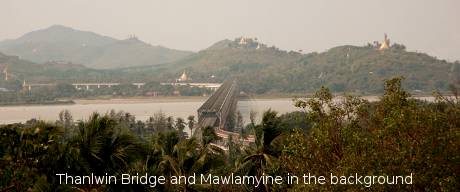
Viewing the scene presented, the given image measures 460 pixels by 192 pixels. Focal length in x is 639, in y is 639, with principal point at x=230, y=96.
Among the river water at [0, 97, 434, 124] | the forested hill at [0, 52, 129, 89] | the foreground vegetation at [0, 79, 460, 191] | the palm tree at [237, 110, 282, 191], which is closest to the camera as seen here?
the foreground vegetation at [0, 79, 460, 191]

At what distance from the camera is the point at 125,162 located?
852 centimetres

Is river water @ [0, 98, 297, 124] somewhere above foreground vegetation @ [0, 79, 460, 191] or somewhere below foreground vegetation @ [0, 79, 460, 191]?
below

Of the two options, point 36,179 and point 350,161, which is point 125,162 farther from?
point 350,161

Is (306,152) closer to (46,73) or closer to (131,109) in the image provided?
(131,109)

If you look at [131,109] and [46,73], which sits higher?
[46,73]

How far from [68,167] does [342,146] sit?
13.1 feet

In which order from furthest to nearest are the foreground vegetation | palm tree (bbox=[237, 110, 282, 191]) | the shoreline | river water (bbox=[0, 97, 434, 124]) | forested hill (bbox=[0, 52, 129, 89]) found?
forested hill (bbox=[0, 52, 129, 89]) < the shoreline < river water (bbox=[0, 97, 434, 124]) < palm tree (bbox=[237, 110, 282, 191]) < the foreground vegetation

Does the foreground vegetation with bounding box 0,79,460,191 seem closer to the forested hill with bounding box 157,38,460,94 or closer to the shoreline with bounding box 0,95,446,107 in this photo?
the shoreline with bounding box 0,95,446,107

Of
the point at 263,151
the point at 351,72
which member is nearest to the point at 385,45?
the point at 351,72

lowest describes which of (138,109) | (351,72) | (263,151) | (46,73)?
(138,109)

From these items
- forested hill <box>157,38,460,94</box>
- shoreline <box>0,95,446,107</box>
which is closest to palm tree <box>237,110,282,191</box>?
shoreline <box>0,95,446,107</box>

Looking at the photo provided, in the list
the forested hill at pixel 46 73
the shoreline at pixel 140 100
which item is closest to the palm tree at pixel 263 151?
the shoreline at pixel 140 100

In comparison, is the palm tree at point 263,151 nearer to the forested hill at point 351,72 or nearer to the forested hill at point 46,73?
the forested hill at point 351,72

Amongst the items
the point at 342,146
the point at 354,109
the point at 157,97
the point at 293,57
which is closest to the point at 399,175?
the point at 342,146
